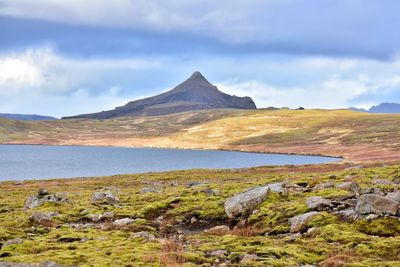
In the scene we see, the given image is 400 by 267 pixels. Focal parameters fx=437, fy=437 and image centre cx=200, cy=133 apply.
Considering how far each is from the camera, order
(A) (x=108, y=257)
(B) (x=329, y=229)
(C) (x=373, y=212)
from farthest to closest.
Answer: (C) (x=373, y=212), (B) (x=329, y=229), (A) (x=108, y=257)

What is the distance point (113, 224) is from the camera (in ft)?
90.1

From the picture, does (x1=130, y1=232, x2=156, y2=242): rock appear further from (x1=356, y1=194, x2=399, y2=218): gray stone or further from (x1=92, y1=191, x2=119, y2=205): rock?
(x1=92, y1=191, x2=119, y2=205): rock

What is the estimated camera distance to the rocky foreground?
1723cm

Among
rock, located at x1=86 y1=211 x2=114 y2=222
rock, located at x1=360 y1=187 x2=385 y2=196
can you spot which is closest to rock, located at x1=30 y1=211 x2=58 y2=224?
rock, located at x1=86 y1=211 x2=114 y2=222

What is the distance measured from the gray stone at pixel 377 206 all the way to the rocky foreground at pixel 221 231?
52mm

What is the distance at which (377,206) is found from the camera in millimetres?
23359

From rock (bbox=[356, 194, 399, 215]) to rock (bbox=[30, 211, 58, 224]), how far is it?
19600 mm

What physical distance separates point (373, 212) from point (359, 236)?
11.3 feet

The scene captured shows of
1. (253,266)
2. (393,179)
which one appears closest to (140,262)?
(253,266)

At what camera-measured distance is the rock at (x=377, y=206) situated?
2299 cm

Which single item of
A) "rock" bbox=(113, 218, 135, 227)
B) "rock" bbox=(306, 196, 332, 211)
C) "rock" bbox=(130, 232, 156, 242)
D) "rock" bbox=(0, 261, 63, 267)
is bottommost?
"rock" bbox=(113, 218, 135, 227)

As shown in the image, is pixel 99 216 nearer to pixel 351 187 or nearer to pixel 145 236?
pixel 145 236

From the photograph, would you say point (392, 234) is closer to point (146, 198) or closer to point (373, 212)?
point (373, 212)

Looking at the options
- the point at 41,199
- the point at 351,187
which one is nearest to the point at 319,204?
the point at 351,187
